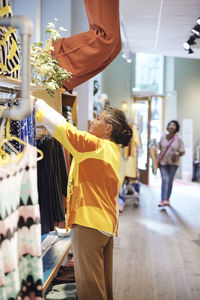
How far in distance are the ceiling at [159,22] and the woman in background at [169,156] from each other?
1618 millimetres

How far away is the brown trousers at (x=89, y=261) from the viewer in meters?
2.27

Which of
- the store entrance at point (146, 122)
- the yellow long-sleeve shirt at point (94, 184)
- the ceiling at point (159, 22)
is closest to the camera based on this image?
the yellow long-sleeve shirt at point (94, 184)

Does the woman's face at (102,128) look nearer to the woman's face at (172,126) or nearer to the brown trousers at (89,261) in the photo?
the brown trousers at (89,261)

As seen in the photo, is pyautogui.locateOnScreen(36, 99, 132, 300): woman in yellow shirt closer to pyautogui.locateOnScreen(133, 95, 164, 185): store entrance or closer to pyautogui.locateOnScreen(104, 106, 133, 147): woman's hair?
pyautogui.locateOnScreen(104, 106, 133, 147): woman's hair

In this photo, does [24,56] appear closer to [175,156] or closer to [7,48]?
[7,48]

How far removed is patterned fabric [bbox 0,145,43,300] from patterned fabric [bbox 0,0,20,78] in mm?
569

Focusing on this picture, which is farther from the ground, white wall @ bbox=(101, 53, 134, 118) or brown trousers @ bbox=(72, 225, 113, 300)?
white wall @ bbox=(101, 53, 134, 118)

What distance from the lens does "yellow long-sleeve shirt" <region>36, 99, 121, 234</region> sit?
2.18 metres

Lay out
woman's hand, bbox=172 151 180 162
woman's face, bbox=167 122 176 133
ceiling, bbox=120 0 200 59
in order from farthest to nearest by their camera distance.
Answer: woman's face, bbox=167 122 176 133
woman's hand, bbox=172 151 180 162
ceiling, bbox=120 0 200 59

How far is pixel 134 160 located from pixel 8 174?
6.04 m

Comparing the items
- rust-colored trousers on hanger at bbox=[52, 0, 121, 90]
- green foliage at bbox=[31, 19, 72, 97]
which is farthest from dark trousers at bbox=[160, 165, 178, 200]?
green foliage at bbox=[31, 19, 72, 97]

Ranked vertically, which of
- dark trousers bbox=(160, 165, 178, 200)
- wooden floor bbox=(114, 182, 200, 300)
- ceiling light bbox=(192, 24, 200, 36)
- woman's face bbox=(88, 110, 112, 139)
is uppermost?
ceiling light bbox=(192, 24, 200, 36)

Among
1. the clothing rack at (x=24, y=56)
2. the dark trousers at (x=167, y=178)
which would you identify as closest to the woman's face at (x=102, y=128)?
the clothing rack at (x=24, y=56)

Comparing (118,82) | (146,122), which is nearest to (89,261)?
(146,122)
